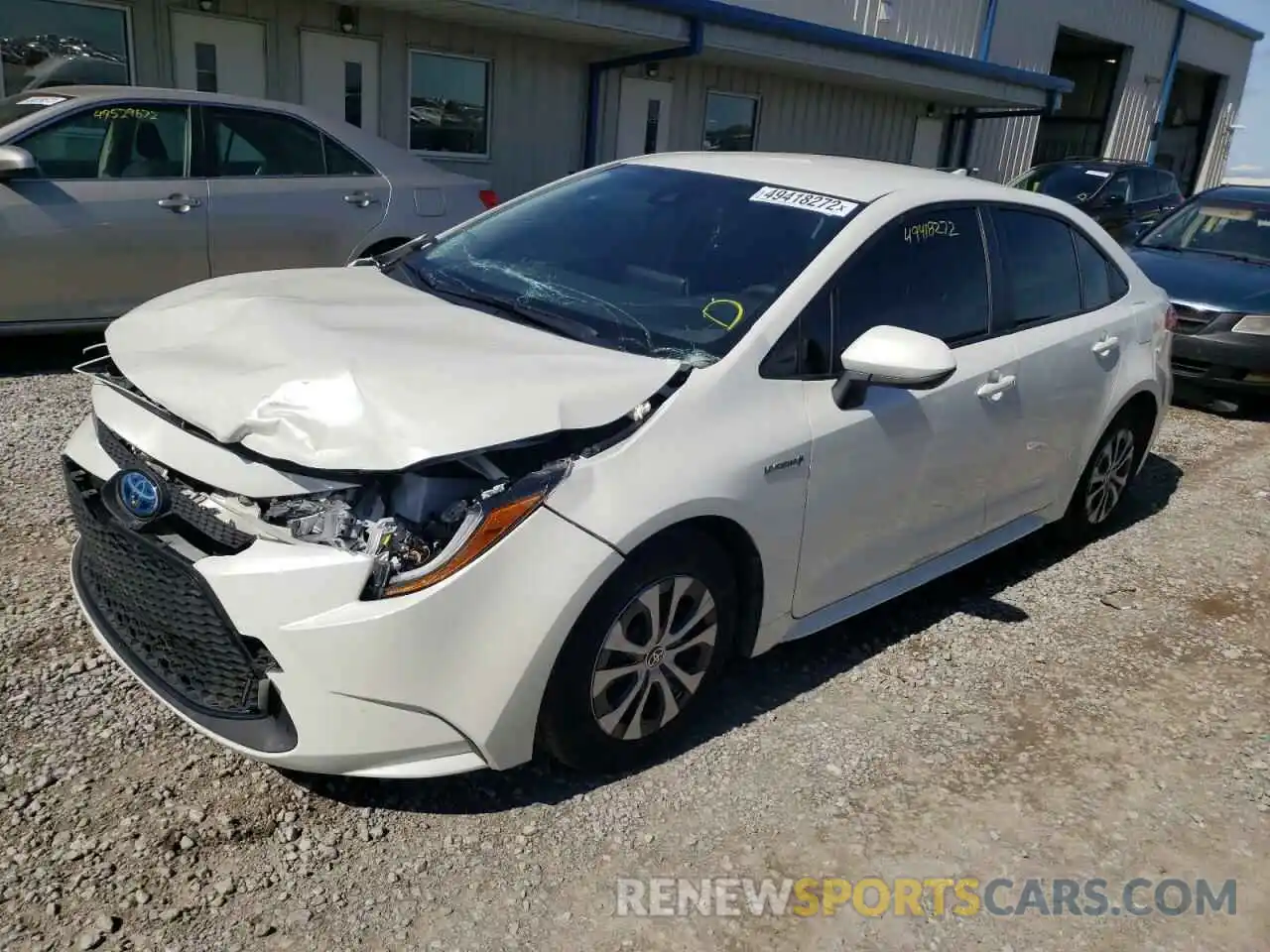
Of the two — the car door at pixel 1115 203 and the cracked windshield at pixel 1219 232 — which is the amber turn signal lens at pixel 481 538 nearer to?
the cracked windshield at pixel 1219 232

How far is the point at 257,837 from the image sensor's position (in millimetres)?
2607

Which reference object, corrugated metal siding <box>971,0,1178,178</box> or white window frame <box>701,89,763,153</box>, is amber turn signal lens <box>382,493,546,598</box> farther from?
corrugated metal siding <box>971,0,1178,178</box>

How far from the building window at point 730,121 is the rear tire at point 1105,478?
32.4ft

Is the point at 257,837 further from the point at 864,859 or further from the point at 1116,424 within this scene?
the point at 1116,424

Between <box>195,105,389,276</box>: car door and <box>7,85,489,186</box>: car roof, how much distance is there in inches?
2.5

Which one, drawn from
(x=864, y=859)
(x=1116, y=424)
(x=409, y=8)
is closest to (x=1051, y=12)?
(x=409, y=8)

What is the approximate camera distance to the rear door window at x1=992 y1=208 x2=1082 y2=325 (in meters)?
4.05

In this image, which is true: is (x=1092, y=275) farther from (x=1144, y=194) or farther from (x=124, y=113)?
(x=1144, y=194)

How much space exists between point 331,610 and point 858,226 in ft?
6.62

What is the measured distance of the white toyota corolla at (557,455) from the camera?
2.46 m

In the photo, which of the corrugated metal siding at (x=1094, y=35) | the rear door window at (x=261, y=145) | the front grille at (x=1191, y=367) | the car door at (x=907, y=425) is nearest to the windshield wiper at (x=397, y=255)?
the car door at (x=907, y=425)

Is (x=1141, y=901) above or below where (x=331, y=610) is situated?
below

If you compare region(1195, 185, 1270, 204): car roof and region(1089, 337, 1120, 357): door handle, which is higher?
region(1195, 185, 1270, 204): car roof

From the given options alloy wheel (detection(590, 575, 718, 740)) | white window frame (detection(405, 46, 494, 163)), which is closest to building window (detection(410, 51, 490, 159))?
white window frame (detection(405, 46, 494, 163))
